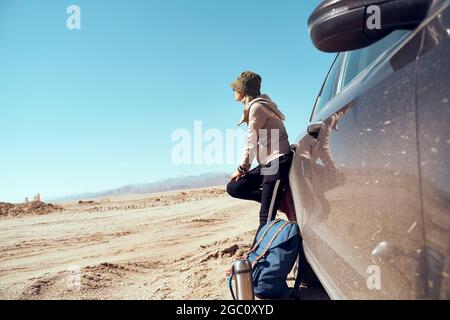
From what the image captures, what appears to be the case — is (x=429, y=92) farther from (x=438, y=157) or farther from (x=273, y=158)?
(x=273, y=158)

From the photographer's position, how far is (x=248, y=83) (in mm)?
3455

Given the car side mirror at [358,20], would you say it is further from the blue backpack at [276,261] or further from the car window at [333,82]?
the blue backpack at [276,261]

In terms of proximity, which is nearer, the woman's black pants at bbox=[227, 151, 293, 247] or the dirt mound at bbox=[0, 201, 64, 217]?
the woman's black pants at bbox=[227, 151, 293, 247]

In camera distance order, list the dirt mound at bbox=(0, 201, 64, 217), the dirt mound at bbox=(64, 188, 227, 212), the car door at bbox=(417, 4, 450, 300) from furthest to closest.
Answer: the dirt mound at bbox=(64, 188, 227, 212) < the dirt mound at bbox=(0, 201, 64, 217) < the car door at bbox=(417, 4, 450, 300)

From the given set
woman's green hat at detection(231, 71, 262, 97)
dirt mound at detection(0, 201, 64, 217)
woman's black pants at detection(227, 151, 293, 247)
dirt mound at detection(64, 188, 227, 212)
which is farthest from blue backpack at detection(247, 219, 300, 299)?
dirt mound at detection(0, 201, 64, 217)

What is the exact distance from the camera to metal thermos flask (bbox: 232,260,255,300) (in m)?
1.97

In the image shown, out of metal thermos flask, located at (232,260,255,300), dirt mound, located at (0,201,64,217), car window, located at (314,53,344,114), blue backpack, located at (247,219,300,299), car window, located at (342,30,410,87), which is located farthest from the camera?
dirt mound, located at (0,201,64,217)

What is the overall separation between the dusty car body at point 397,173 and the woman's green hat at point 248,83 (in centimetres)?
202

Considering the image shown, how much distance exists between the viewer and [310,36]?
116cm

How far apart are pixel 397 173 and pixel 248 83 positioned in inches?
105

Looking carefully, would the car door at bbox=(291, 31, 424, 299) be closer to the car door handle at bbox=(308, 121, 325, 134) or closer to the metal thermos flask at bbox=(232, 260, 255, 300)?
the car door handle at bbox=(308, 121, 325, 134)

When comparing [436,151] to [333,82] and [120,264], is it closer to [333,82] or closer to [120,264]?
[333,82]

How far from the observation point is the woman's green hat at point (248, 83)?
3451mm
